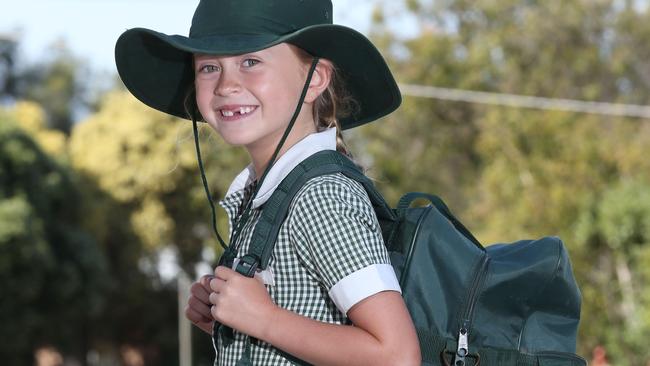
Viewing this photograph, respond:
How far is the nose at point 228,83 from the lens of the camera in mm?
2418

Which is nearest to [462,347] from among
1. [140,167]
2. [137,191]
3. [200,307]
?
[200,307]

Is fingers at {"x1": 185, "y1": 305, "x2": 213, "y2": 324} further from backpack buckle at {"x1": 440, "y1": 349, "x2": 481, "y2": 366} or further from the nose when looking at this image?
backpack buckle at {"x1": 440, "y1": 349, "x2": 481, "y2": 366}

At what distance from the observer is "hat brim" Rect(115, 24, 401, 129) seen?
235cm

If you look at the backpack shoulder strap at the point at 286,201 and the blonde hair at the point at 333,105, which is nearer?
the backpack shoulder strap at the point at 286,201

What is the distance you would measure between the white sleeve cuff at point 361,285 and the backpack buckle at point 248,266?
6.2 inches

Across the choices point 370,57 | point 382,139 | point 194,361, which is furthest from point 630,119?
point 370,57

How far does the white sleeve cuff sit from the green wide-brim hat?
1.52 ft

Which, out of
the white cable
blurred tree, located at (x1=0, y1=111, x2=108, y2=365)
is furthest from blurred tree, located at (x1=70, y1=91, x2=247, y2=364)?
the white cable

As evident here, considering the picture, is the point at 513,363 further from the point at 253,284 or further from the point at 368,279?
the point at 253,284

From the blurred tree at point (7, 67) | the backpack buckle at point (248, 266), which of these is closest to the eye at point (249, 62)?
the backpack buckle at point (248, 266)

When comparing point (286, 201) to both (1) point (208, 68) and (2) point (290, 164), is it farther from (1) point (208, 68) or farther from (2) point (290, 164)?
(1) point (208, 68)

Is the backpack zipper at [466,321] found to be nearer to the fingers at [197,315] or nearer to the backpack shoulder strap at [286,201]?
the backpack shoulder strap at [286,201]

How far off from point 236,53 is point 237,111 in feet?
0.52

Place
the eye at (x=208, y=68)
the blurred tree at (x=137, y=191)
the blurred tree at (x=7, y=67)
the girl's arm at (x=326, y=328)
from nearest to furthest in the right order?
the girl's arm at (x=326, y=328)
the eye at (x=208, y=68)
the blurred tree at (x=137, y=191)
the blurred tree at (x=7, y=67)
